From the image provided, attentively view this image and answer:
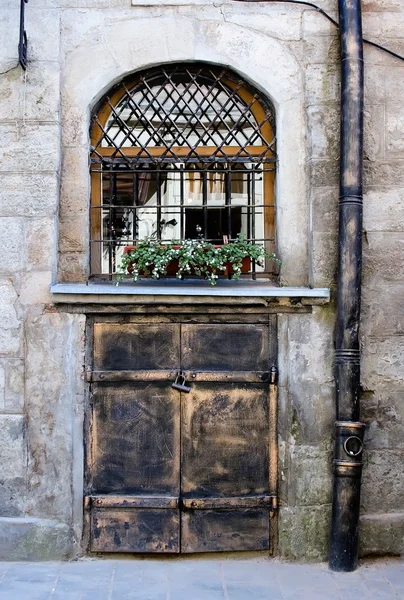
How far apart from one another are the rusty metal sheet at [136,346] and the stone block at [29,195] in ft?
3.01

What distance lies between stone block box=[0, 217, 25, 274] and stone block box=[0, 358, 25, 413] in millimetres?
648

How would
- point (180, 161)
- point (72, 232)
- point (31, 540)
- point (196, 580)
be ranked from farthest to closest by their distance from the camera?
1. point (180, 161)
2. point (72, 232)
3. point (31, 540)
4. point (196, 580)

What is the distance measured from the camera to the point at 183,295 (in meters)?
4.63

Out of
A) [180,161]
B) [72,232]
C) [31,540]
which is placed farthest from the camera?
[180,161]

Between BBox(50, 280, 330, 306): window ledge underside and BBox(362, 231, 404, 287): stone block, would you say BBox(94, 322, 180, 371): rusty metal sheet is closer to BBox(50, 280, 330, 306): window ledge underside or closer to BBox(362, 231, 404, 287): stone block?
BBox(50, 280, 330, 306): window ledge underside

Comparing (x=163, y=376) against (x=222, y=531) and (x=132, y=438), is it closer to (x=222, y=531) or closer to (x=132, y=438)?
(x=132, y=438)

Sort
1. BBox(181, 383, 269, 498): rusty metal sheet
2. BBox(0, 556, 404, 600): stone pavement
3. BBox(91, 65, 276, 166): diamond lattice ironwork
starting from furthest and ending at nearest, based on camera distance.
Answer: BBox(91, 65, 276, 166): diamond lattice ironwork
BBox(181, 383, 269, 498): rusty metal sheet
BBox(0, 556, 404, 600): stone pavement

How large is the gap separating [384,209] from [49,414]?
280cm

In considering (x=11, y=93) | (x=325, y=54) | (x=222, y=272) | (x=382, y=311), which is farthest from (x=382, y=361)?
(x=11, y=93)

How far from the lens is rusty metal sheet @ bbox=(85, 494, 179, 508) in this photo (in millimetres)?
4684

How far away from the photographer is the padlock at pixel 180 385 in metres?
4.68

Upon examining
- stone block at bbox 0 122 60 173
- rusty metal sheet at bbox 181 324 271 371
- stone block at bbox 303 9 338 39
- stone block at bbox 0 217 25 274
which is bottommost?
rusty metal sheet at bbox 181 324 271 371

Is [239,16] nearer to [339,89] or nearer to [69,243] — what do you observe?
[339,89]

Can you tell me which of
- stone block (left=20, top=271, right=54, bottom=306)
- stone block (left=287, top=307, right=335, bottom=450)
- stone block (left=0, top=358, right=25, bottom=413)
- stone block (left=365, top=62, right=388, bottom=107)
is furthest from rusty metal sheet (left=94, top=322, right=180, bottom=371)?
stone block (left=365, top=62, right=388, bottom=107)
